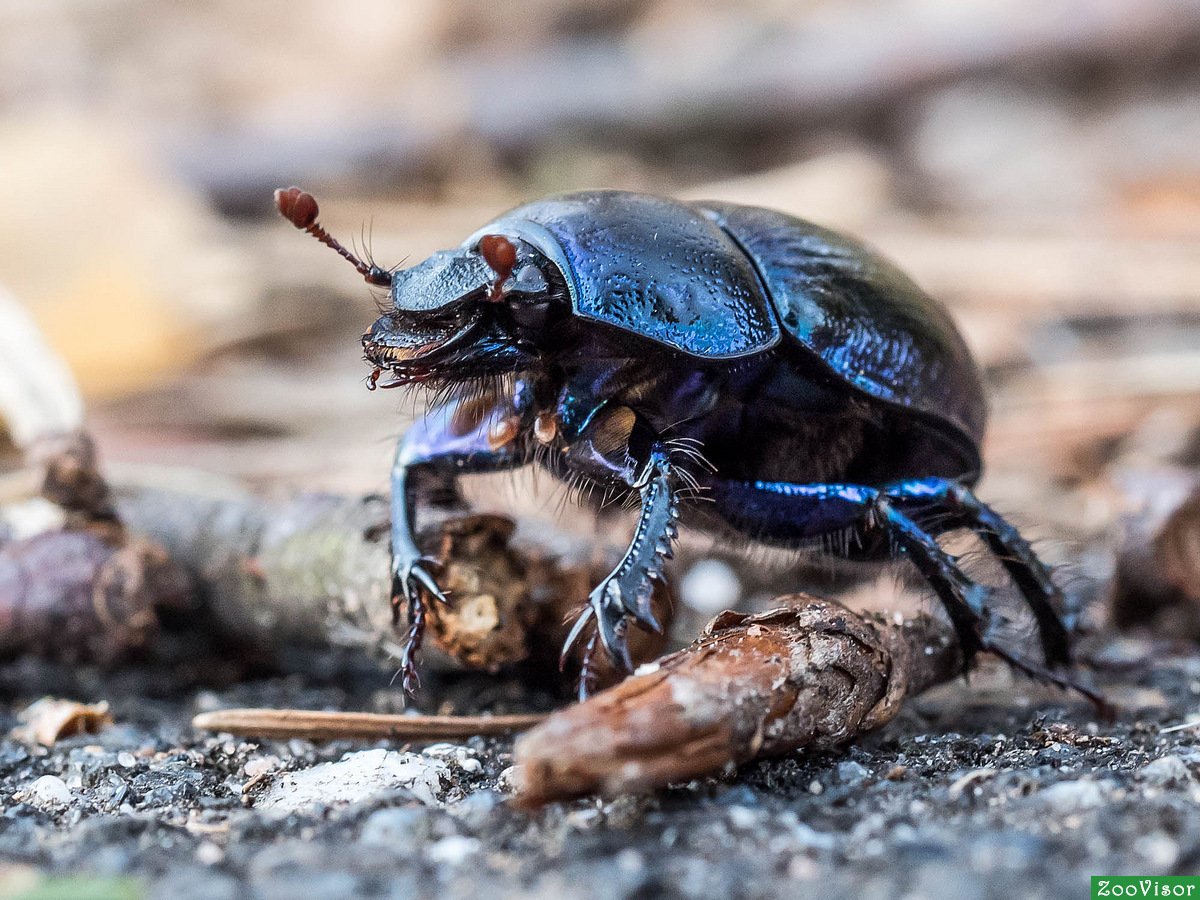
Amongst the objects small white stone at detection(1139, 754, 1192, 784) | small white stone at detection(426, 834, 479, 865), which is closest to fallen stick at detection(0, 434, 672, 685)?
small white stone at detection(426, 834, 479, 865)

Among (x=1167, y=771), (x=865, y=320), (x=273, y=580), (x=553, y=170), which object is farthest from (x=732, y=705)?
(x=553, y=170)

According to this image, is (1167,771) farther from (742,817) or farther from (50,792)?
(50,792)

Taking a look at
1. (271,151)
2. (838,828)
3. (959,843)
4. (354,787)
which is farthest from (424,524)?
(271,151)

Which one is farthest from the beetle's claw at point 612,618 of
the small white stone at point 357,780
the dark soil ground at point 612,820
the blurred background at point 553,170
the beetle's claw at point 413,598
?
the blurred background at point 553,170

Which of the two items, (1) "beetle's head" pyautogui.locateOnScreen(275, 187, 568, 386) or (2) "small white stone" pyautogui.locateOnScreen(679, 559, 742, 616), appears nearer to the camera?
(1) "beetle's head" pyautogui.locateOnScreen(275, 187, 568, 386)

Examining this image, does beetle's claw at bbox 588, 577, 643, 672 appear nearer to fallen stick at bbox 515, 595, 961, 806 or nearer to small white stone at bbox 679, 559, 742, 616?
fallen stick at bbox 515, 595, 961, 806

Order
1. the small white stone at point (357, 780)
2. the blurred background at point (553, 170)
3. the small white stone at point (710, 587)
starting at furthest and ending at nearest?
the blurred background at point (553, 170) < the small white stone at point (710, 587) < the small white stone at point (357, 780)

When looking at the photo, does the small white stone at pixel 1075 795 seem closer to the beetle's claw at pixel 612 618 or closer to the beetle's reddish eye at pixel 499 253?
the beetle's claw at pixel 612 618
